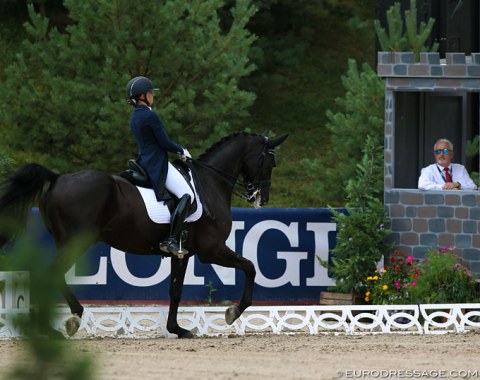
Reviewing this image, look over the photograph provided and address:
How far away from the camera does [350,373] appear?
7098mm

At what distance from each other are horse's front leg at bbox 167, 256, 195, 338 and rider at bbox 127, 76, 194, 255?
1.20 ft

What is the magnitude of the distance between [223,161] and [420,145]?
4056mm

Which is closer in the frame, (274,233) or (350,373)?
(350,373)

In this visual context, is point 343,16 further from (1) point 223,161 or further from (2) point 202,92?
(1) point 223,161

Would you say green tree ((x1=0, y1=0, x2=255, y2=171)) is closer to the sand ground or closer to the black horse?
the black horse

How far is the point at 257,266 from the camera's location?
1280 cm

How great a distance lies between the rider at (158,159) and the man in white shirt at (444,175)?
3271 millimetres

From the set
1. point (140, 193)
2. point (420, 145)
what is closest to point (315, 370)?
point (140, 193)

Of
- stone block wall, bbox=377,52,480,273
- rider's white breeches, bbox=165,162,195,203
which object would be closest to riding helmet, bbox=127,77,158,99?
rider's white breeches, bbox=165,162,195,203

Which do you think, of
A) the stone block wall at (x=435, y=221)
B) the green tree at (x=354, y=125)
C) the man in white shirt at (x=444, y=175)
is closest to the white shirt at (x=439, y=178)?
the man in white shirt at (x=444, y=175)

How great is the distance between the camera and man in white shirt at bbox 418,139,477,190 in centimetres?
1193

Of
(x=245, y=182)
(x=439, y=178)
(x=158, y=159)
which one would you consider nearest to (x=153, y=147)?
(x=158, y=159)

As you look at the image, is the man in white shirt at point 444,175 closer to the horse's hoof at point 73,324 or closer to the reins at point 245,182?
the reins at point 245,182

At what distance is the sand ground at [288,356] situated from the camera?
7176 mm
